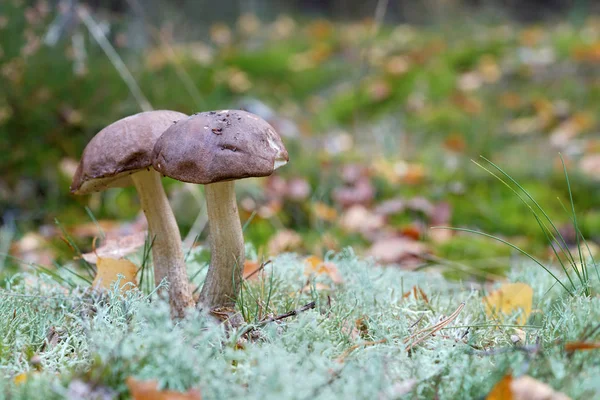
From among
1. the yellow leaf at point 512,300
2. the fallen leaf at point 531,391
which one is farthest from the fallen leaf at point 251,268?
the fallen leaf at point 531,391

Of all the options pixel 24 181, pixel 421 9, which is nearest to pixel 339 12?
pixel 421 9

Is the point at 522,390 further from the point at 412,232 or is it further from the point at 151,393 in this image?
the point at 412,232

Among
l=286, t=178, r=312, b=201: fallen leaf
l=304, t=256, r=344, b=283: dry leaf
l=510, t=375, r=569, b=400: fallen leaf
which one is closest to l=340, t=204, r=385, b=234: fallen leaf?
l=286, t=178, r=312, b=201: fallen leaf

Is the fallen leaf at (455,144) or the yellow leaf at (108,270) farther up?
the yellow leaf at (108,270)

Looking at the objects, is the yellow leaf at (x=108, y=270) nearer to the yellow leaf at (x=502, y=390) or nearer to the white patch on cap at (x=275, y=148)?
the white patch on cap at (x=275, y=148)

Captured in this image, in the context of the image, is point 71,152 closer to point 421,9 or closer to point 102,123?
point 102,123

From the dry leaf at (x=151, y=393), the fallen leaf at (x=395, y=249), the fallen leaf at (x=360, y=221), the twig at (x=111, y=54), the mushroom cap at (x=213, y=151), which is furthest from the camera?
the fallen leaf at (x=360, y=221)
